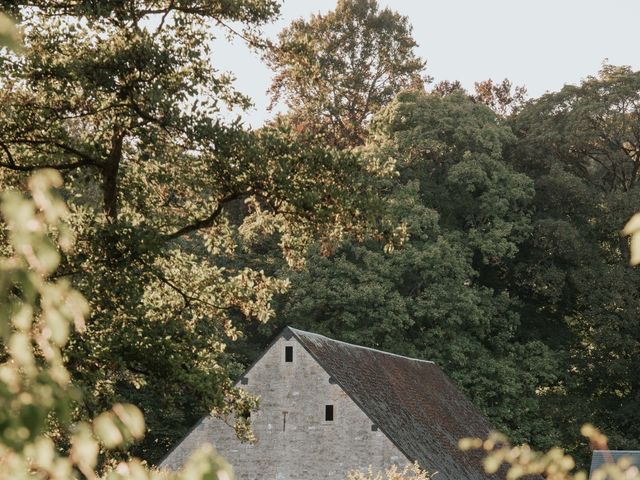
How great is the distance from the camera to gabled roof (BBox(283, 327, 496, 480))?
97.2 feet

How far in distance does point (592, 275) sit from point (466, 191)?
560 cm

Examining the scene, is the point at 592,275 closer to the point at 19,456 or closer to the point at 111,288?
the point at 111,288

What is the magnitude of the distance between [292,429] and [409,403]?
4.17 meters

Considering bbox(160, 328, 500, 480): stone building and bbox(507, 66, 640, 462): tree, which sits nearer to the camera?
bbox(160, 328, 500, 480): stone building

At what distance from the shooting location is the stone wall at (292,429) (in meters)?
29.5

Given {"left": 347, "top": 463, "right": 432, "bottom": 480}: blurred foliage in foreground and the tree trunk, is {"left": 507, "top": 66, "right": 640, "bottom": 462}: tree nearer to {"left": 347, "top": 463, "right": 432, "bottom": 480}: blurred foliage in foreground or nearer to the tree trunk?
{"left": 347, "top": 463, "right": 432, "bottom": 480}: blurred foliage in foreground

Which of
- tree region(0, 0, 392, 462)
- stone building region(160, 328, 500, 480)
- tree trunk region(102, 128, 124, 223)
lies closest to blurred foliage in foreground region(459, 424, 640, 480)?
tree region(0, 0, 392, 462)

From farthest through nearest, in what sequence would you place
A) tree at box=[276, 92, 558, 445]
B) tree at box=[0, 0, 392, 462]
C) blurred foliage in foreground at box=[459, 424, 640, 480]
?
tree at box=[276, 92, 558, 445] < tree at box=[0, 0, 392, 462] < blurred foliage in foreground at box=[459, 424, 640, 480]

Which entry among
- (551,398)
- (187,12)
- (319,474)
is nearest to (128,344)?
(187,12)

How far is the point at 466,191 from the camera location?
42281mm

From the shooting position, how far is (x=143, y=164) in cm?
1728

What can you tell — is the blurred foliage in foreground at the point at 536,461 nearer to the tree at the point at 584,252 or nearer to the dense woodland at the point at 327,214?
the dense woodland at the point at 327,214

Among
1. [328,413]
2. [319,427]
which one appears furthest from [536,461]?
[319,427]

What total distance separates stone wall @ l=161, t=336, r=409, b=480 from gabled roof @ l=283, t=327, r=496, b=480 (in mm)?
445
